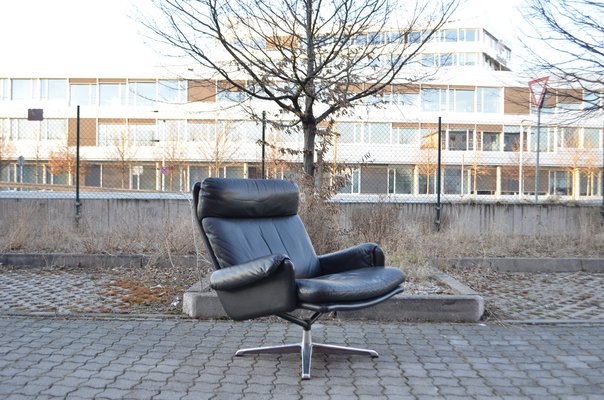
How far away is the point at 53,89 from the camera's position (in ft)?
127

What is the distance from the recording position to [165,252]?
25.4 feet

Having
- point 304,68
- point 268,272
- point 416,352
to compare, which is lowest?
point 416,352

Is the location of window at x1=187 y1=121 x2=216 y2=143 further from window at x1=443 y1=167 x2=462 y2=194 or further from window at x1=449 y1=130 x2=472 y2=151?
window at x1=443 y1=167 x2=462 y2=194

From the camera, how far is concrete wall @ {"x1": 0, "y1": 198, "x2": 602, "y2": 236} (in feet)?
31.8

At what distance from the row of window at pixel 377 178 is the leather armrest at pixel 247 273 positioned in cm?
227

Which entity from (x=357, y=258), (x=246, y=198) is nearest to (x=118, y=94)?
(x=246, y=198)

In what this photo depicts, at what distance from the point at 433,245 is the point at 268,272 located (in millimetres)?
5312

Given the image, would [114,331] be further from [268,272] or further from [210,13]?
[210,13]

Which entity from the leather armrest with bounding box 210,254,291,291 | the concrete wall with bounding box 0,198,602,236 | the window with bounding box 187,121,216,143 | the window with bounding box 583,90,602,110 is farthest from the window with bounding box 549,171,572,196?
the window with bounding box 187,121,216,143

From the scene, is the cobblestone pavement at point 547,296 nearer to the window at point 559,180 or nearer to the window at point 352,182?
the window at point 352,182

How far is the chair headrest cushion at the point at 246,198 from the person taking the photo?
170 inches

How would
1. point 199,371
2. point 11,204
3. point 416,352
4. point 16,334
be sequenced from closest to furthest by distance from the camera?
1. point 199,371
2. point 416,352
3. point 16,334
4. point 11,204

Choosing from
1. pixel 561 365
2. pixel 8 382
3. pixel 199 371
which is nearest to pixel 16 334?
pixel 8 382

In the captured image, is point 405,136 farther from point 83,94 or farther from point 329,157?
point 83,94
